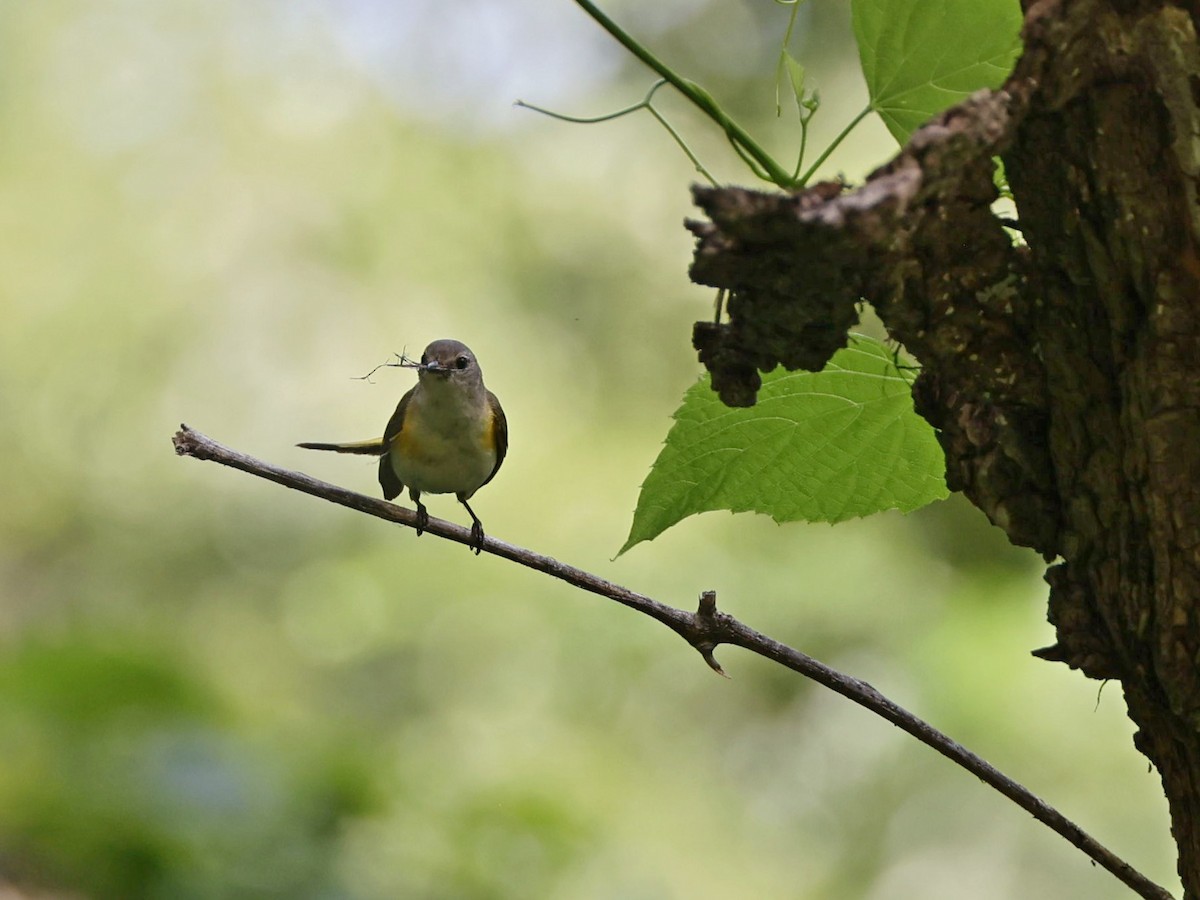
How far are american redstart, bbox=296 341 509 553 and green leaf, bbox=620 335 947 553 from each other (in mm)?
1571

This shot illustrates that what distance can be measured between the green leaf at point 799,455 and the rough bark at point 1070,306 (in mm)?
243

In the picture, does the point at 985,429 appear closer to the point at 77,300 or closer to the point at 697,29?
the point at 77,300

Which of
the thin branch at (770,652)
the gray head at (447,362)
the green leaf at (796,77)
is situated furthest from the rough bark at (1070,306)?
the gray head at (447,362)

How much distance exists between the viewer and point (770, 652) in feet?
3.49

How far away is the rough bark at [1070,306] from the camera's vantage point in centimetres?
89

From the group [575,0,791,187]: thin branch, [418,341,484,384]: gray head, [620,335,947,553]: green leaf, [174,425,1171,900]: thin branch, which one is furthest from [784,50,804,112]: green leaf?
[418,341,484,384]: gray head

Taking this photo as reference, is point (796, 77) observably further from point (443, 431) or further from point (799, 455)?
point (443, 431)

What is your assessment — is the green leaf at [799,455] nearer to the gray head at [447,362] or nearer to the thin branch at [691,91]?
the thin branch at [691,91]

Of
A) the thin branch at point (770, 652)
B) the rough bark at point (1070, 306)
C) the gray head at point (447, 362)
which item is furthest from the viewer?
the gray head at point (447, 362)

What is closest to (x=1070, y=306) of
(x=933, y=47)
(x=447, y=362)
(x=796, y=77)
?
(x=933, y=47)

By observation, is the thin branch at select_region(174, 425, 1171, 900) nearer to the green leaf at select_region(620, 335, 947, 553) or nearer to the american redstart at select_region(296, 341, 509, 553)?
the green leaf at select_region(620, 335, 947, 553)

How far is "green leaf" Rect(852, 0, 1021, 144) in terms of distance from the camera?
1.12m

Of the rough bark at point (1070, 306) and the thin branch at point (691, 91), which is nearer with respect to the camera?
the rough bark at point (1070, 306)

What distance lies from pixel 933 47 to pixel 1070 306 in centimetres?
33
